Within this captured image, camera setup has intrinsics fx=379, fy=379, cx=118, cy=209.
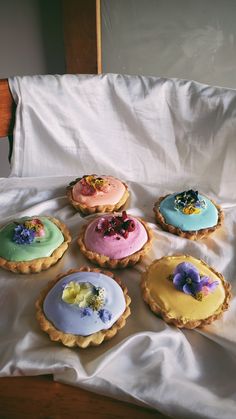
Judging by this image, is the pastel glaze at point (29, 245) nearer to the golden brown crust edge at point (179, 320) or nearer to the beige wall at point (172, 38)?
the golden brown crust edge at point (179, 320)

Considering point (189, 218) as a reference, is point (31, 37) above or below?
above

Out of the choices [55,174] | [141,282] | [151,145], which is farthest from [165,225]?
[55,174]

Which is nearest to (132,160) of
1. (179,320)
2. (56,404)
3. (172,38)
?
(172,38)

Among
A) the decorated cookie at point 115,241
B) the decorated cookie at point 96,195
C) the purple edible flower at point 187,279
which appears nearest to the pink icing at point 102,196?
the decorated cookie at point 96,195

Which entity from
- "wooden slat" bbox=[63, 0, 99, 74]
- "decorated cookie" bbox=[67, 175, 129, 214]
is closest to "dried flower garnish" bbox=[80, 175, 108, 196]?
"decorated cookie" bbox=[67, 175, 129, 214]

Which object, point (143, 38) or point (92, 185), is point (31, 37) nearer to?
point (143, 38)
